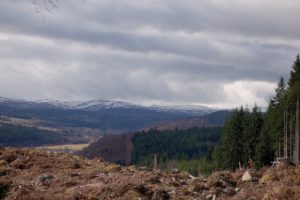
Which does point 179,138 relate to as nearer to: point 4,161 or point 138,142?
point 138,142

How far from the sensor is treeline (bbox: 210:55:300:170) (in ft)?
197

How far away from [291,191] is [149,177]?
7.07m

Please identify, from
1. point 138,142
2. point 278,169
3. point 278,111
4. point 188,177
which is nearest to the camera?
Answer: point 278,169

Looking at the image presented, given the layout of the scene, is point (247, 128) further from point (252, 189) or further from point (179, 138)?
point (179, 138)

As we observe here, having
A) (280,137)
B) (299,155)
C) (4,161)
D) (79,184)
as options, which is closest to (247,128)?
(280,137)

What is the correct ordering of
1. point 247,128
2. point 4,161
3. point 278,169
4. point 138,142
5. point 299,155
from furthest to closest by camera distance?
1. point 138,142
2. point 247,128
3. point 299,155
4. point 4,161
5. point 278,169

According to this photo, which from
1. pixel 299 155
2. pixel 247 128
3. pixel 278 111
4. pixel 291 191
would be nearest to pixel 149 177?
pixel 291 191

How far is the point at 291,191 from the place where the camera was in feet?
46.5

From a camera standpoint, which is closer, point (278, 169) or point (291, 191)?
point (291, 191)

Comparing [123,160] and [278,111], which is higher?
[278,111]

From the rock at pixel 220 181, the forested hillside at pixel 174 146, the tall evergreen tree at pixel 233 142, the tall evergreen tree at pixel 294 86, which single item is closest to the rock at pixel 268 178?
the rock at pixel 220 181

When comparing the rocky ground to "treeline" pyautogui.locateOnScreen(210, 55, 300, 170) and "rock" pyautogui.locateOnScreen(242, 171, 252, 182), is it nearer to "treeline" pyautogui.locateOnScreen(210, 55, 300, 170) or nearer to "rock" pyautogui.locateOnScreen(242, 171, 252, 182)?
"rock" pyautogui.locateOnScreen(242, 171, 252, 182)

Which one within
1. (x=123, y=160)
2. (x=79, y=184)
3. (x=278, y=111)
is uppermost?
(x=278, y=111)

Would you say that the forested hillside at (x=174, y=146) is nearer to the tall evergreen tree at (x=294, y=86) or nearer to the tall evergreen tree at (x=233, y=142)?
the tall evergreen tree at (x=233, y=142)
